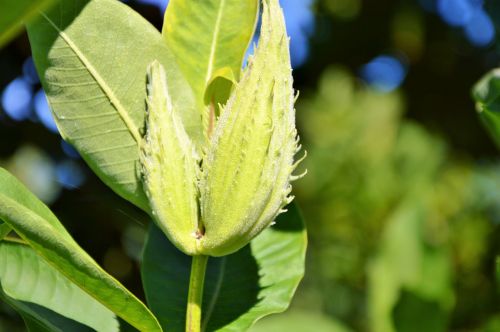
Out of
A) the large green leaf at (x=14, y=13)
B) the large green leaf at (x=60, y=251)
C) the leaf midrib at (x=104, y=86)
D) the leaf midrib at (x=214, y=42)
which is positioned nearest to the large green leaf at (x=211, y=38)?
the leaf midrib at (x=214, y=42)

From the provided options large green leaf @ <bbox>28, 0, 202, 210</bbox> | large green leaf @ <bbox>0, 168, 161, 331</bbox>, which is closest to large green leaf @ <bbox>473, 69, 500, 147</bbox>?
large green leaf @ <bbox>28, 0, 202, 210</bbox>

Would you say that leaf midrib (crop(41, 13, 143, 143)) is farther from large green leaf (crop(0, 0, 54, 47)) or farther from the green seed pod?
large green leaf (crop(0, 0, 54, 47))

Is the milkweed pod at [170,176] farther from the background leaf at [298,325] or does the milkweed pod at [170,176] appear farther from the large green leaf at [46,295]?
the background leaf at [298,325]

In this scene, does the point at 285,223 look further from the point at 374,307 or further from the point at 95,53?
the point at 374,307

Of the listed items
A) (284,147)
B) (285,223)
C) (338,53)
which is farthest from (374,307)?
(338,53)

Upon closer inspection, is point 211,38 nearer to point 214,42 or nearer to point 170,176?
point 214,42

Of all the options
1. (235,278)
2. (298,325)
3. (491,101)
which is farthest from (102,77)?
(298,325)
